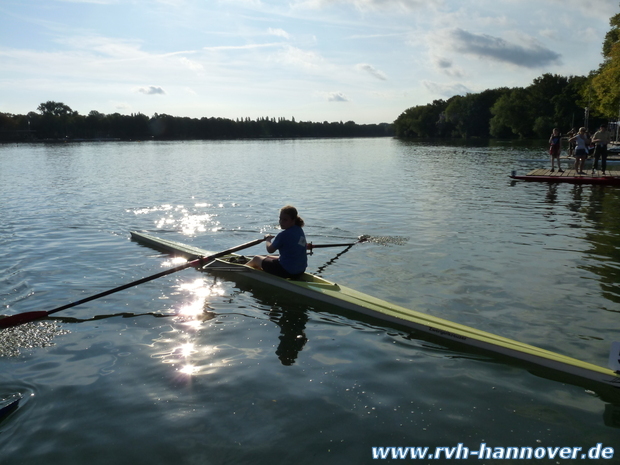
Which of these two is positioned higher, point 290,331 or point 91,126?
point 91,126

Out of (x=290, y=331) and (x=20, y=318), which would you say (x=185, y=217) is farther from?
(x=290, y=331)

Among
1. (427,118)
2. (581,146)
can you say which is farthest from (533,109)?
(581,146)

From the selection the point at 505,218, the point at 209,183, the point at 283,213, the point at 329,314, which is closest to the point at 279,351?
the point at 329,314

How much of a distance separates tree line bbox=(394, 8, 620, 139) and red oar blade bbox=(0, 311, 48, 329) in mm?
48845

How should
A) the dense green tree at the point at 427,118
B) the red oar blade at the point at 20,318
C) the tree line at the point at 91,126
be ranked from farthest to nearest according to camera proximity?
the tree line at the point at 91,126 < the dense green tree at the point at 427,118 < the red oar blade at the point at 20,318

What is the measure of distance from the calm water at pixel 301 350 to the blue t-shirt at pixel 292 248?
70 centimetres

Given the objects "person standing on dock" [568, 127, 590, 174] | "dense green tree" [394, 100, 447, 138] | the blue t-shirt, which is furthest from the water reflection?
"dense green tree" [394, 100, 447, 138]

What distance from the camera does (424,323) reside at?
705 cm

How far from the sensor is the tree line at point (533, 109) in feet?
165

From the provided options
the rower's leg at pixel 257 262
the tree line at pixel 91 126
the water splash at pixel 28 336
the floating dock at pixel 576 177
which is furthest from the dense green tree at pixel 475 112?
the water splash at pixel 28 336

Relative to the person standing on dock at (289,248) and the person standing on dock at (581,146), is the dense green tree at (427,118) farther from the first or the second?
the person standing on dock at (289,248)

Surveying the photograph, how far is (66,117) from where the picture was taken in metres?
176

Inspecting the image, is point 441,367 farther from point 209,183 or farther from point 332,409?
point 209,183

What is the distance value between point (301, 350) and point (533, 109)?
370ft
